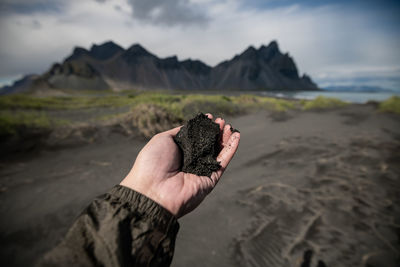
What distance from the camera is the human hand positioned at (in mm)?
1404

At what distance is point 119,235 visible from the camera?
1.04m

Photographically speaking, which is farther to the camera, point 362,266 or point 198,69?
point 198,69

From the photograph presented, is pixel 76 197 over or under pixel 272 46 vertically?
under

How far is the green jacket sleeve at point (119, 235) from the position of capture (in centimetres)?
96

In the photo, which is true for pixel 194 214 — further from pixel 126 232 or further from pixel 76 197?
pixel 76 197

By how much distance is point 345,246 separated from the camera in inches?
77.5

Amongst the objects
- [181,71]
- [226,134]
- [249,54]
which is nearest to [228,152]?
[226,134]

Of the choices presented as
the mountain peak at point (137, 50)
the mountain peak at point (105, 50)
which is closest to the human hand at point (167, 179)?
the mountain peak at point (137, 50)

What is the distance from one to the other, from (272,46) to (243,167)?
128521 mm

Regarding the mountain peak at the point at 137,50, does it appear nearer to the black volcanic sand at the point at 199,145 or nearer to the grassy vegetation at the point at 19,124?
the grassy vegetation at the point at 19,124

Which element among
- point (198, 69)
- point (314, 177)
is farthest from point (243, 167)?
point (198, 69)

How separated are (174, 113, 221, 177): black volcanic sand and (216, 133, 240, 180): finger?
0.08m

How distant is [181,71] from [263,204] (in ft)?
328

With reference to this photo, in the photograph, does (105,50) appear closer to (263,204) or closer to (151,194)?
(263,204)
